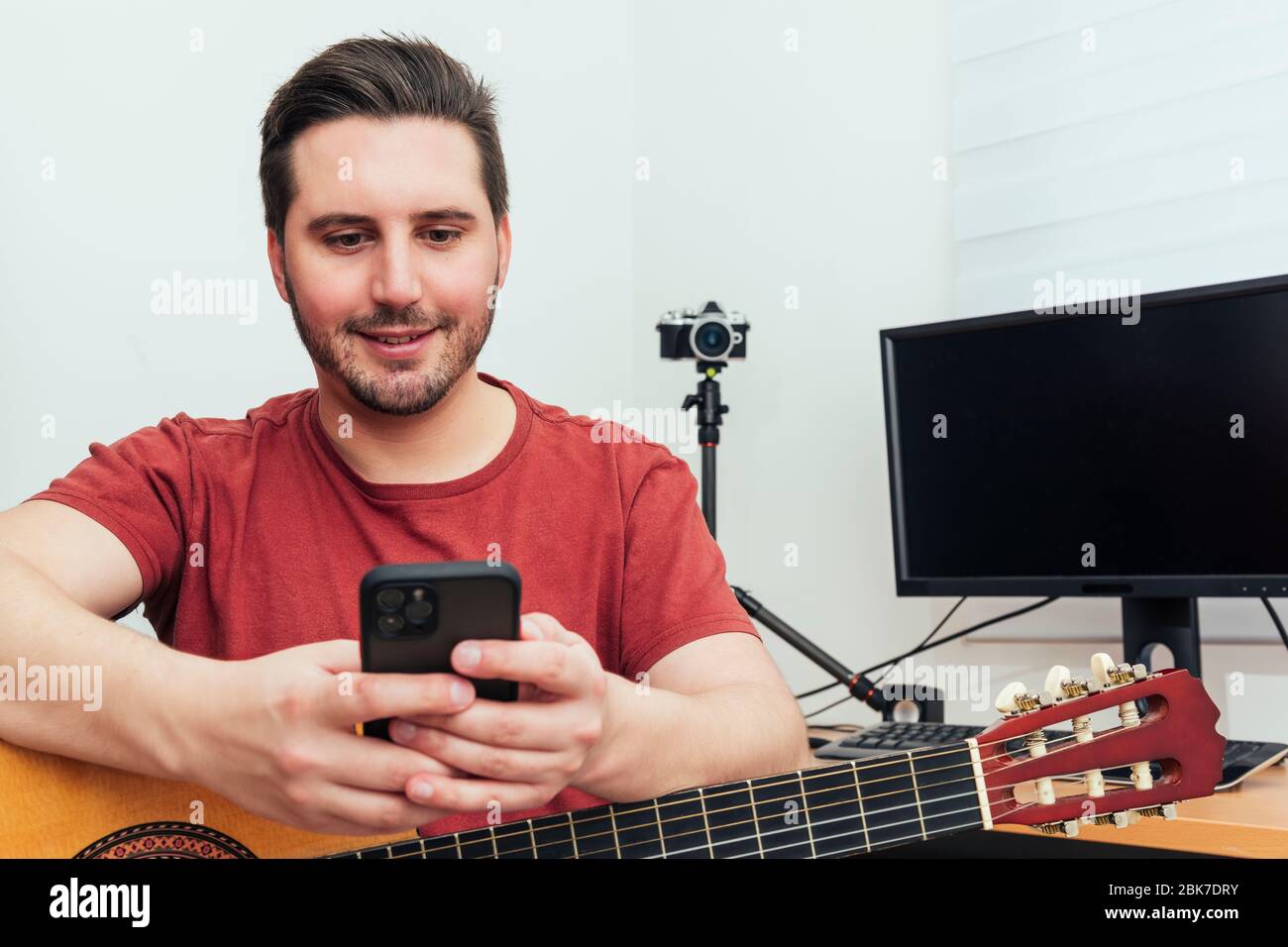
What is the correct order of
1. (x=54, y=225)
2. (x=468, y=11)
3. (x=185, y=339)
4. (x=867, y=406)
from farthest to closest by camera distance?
(x=468, y=11), (x=867, y=406), (x=185, y=339), (x=54, y=225)

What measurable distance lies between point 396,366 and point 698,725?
0.48 m

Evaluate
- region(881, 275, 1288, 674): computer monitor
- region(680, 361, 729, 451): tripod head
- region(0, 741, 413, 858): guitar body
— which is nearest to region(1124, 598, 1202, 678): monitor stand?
region(881, 275, 1288, 674): computer monitor

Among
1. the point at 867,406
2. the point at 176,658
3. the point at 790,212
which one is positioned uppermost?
the point at 790,212

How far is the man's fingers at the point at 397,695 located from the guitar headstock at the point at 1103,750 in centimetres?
44

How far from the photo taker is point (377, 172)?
117 cm

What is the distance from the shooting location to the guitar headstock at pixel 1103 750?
36.0 inches

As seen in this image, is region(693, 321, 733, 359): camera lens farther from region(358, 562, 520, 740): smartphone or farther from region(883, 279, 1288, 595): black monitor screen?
region(358, 562, 520, 740): smartphone

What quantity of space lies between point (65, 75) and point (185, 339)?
359 mm

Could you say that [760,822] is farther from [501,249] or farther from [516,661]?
[501,249]

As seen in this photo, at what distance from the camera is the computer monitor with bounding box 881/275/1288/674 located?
1395mm

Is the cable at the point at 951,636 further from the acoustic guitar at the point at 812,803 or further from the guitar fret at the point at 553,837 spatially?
the guitar fret at the point at 553,837

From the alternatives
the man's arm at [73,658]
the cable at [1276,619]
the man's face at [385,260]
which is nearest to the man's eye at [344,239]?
the man's face at [385,260]
